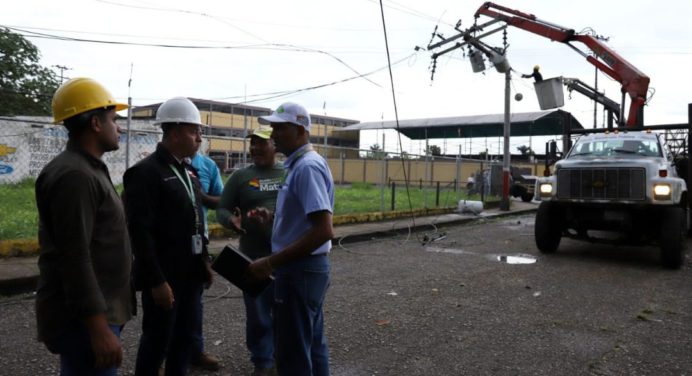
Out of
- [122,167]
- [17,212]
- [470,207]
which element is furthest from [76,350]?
[122,167]

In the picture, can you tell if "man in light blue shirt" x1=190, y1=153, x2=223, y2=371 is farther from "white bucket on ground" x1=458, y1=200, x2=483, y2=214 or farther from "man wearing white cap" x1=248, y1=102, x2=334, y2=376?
"white bucket on ground" x1=458, y1=200, x2=483, y2=214

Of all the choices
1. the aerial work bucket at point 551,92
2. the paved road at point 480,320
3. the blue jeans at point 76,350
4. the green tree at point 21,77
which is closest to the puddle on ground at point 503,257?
the paved road at point 480,320

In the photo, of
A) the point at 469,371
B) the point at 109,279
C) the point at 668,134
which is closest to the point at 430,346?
the point at 469,371

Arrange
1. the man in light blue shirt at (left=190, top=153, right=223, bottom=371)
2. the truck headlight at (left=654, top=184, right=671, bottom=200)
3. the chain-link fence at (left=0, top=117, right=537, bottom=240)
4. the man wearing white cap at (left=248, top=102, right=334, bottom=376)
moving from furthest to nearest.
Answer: the chain-link fence at (left=0, top=117, right=537, bottom=240) → the truck headlight at (left=654, top=184, right=671, bottom=200) → the man in light blue shirt at (left=190, top=153, right=223, bottom=371) → the man wearing white cap at (left=248, top=102, right=334, bottom=376)

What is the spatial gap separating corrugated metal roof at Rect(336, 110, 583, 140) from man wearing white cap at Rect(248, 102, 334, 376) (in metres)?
31.9

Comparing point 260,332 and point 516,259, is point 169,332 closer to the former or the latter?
point 260,332

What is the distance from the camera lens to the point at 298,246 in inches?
100

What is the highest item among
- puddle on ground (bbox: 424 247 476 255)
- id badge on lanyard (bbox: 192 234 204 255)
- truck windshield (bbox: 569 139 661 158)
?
truck windshield (bbox: 569 139 661 158)

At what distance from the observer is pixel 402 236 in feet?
37.7

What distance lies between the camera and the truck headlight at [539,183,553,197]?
8930mm

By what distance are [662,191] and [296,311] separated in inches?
294

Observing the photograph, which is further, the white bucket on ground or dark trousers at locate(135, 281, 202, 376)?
the white bucket on ground

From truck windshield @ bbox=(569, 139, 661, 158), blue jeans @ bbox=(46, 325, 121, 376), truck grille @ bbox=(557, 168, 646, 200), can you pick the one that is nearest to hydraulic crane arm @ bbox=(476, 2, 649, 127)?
truck windshield @ bbox=(569, 139, 661, 158)

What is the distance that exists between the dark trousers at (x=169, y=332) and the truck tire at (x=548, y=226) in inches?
286
